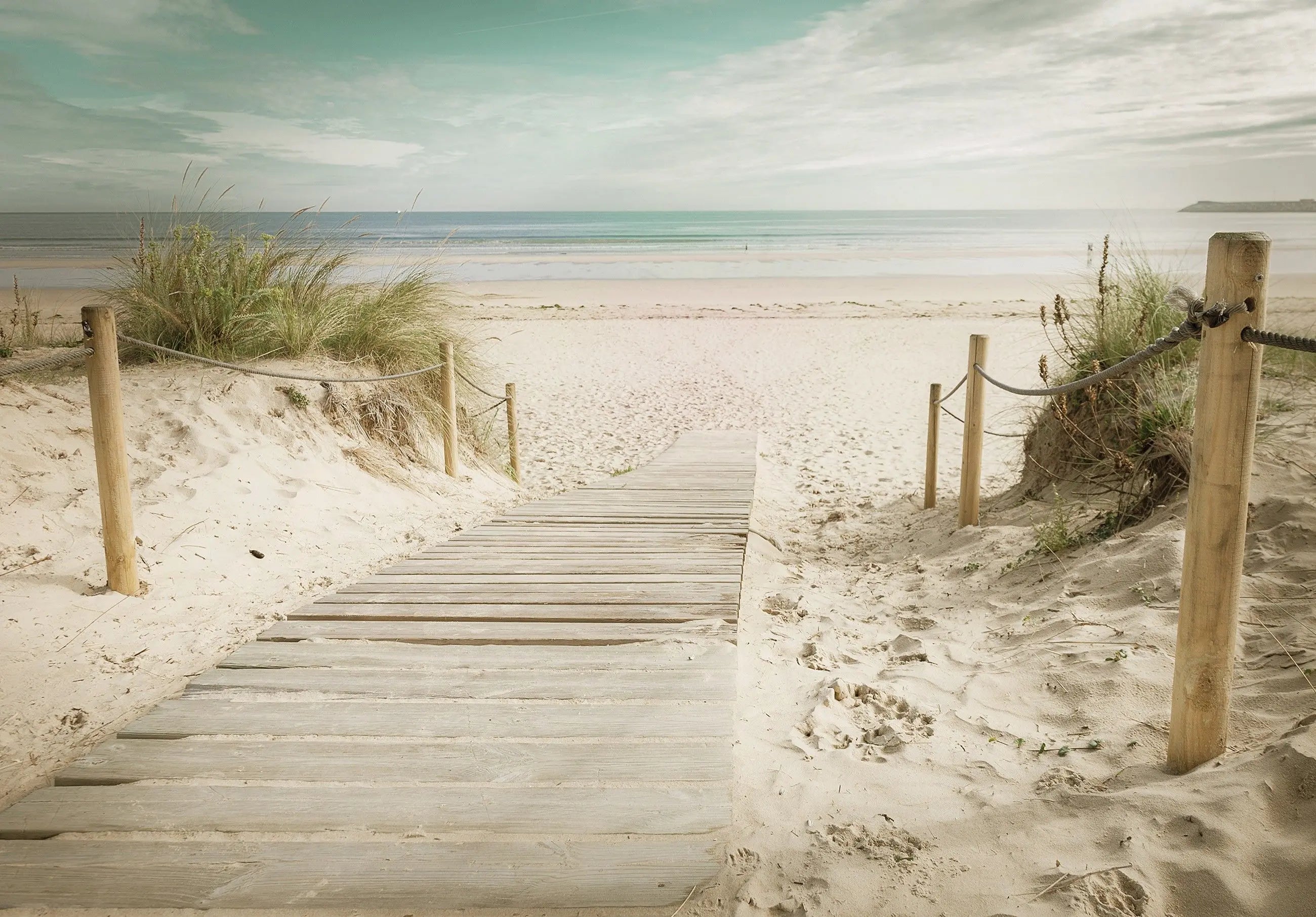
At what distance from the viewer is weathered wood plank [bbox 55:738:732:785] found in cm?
236

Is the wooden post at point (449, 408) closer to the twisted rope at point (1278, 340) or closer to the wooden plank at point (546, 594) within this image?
the wooden plank at point (546, 594)

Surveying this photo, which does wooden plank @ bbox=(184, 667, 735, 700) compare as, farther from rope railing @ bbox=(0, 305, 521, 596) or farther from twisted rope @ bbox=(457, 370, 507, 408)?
twisted rope @ bbox=(457, 370, 507, 408)

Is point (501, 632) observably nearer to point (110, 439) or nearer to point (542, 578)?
point (542, 578)

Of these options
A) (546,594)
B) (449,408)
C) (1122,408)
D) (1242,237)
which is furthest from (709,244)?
(1242,237)

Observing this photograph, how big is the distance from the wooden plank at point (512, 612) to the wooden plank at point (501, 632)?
41 millimetres

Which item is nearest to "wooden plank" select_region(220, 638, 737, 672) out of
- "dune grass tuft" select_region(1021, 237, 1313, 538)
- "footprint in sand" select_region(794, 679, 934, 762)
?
"footprint in sand" select_region(794, 679, 934, 762)

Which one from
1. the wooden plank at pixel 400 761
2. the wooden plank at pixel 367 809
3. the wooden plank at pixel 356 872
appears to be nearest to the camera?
the wooden plank at pixel 356 872

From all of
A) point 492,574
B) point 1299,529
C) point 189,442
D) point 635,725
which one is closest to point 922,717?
point 635,725

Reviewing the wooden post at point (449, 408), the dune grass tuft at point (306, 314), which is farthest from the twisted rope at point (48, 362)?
the wooden post at point (449, 408)

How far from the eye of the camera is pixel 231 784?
91.4 inches

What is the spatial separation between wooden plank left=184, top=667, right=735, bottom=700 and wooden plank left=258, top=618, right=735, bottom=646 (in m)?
0.26

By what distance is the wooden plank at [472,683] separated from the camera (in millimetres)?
2818

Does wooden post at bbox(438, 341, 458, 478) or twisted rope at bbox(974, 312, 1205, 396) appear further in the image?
wooden post at bbox(438, 341, 458, 478)

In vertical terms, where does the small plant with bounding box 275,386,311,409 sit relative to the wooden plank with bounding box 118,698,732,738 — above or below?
above
